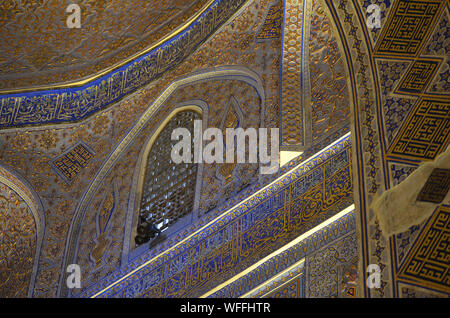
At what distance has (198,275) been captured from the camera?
4.66m

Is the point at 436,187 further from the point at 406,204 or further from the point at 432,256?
the point at 432,256

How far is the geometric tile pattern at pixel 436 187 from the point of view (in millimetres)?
2881

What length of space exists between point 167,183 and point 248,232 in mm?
1476

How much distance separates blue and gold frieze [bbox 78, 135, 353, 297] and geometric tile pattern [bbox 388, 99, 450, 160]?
818mm

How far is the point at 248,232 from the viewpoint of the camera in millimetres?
4477

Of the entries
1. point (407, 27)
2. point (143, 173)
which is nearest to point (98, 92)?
point (143, 173)

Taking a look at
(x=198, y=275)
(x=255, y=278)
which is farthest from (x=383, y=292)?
(x=198, y=275)

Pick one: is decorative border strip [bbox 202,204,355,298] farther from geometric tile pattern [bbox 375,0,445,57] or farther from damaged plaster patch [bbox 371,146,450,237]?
geometric tile pattern [bbox 375,0,445,57]

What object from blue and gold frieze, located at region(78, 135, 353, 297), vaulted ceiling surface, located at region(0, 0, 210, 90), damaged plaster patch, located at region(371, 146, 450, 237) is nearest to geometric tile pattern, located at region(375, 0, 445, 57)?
damaged plaster patch, located at region(371, 146, 450, 237)

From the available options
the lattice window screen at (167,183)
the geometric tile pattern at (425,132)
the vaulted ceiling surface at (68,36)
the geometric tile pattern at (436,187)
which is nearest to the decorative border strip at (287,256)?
the geometric tile pattern at (425,132)

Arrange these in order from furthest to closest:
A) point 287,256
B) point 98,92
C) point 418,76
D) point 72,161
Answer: point 98,92
point 72,161
point 287,256
point 418,76

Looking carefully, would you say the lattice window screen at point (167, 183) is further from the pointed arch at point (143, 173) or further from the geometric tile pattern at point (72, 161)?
the geometric tile pattern at point (72, 161)

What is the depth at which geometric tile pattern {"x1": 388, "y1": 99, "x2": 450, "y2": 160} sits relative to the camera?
3057mm
